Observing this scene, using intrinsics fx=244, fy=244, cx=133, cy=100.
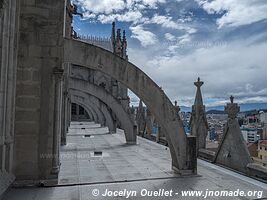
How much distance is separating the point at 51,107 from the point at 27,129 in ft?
2.62

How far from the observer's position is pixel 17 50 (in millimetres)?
6074

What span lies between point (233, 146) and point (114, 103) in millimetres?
8674

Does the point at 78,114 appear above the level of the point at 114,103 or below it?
below

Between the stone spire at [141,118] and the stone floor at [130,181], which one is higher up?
the stone spire at [141,118]

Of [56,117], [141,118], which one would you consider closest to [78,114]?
[141,118]

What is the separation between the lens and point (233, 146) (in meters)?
8.05

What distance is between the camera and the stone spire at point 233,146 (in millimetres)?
7589

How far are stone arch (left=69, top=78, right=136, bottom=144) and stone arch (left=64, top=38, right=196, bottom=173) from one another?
7.36m

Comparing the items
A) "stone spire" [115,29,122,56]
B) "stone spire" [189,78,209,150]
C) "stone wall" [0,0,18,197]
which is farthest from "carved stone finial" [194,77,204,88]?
"stone spire" [115,29,122,56]

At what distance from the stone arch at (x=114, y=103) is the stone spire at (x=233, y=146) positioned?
22.2 ft

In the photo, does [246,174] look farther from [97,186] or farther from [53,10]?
[53,10]

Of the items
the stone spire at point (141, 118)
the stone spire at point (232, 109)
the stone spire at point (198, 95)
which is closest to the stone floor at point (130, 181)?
the stone spire at point (232, 109)

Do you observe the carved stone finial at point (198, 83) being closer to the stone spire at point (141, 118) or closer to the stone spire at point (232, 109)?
the stone spire at point (232, 109)

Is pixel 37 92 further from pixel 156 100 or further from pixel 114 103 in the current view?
pixel 114 103
